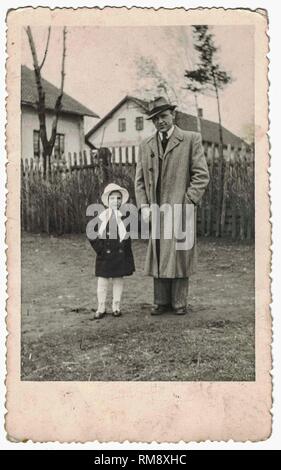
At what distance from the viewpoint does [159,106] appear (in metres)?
5.18

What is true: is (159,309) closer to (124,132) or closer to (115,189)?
(115,189)

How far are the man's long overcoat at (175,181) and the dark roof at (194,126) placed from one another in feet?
0.22

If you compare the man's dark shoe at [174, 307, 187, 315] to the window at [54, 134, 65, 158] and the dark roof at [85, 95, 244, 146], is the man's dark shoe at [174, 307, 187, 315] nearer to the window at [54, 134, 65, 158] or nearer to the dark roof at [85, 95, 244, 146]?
the dark roof at [85, 95, 244, 146]

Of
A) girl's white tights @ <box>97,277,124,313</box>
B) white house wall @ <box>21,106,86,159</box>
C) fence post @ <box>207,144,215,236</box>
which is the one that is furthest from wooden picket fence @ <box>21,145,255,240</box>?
girl's white tights @ <box>97,277,124,313</box>

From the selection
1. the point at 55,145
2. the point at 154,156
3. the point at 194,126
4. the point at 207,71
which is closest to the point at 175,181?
the point at 154,156

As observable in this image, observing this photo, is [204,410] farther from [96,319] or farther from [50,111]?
[50,111]

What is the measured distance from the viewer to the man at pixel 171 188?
5.24 meters

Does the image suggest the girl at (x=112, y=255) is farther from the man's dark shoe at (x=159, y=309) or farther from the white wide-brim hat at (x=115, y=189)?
the man's dark shoe at (x=159, y=309)

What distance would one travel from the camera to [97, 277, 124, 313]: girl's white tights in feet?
17.1

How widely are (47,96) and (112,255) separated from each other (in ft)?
4.30

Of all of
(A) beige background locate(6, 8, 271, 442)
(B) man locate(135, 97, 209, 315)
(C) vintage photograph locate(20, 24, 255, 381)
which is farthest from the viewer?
(B) man locate(135, 97, 209, 315)

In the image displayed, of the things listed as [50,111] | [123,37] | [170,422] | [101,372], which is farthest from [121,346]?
[123,37]

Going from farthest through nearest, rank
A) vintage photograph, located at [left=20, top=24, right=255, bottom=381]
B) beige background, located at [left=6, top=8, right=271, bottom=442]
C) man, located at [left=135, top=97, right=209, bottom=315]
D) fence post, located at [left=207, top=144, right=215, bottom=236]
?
fence post, located at [left=207, top=144, right=215, bottom=236] < man, located at [left=135, top=97, right=209, bottom=315] < vintage photograph, located at [left=20, top=24, right=255, bottom=381] < beige background, located at [left=6, top=8, right=271, bottom=442]

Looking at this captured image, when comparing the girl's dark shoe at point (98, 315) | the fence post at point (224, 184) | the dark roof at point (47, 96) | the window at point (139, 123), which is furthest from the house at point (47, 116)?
the girl's dark shoe at point (98, 315)
